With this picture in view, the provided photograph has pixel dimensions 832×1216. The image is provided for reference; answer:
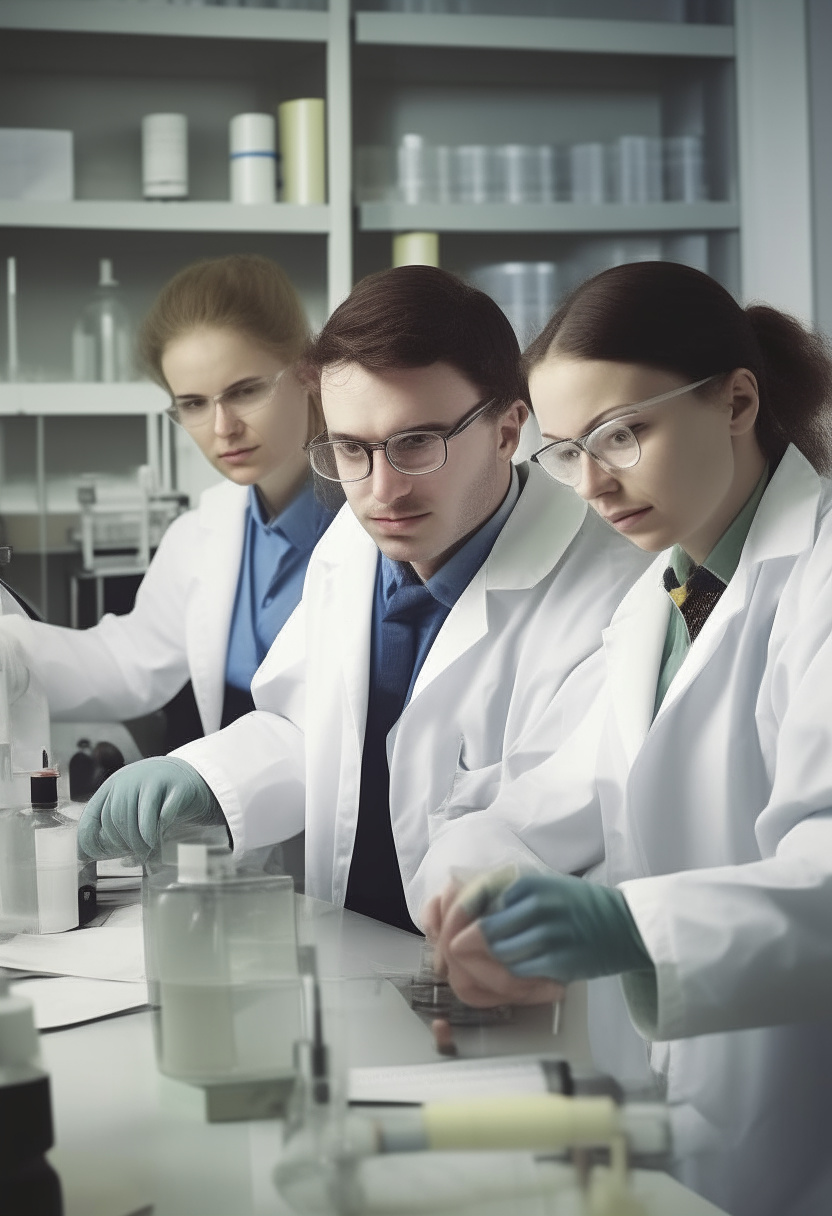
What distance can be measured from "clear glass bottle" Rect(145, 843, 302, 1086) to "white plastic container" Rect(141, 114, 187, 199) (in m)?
2.70

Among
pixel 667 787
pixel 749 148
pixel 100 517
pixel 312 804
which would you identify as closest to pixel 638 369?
pixel 667 787

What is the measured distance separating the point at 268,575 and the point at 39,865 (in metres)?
1.01

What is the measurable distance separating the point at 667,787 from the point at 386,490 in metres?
0.48

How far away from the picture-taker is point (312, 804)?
1.67 meters

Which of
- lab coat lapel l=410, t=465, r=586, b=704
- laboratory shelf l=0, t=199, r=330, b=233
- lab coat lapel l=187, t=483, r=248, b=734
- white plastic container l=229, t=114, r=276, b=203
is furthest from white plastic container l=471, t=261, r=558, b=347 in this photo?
lab coat lapel l=410, t=465, r=586, b=704

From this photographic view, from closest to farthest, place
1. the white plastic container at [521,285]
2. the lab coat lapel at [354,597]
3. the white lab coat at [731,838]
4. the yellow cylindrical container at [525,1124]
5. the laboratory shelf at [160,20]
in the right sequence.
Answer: the yellow cylindrical container at [525,1124] → the white lab coat at [731,838] → the lab coat lapel at [354,597] → the laboratory shelf at [160,20] → the white plastic container at [521,285]

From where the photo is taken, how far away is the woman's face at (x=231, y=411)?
6.99 ft

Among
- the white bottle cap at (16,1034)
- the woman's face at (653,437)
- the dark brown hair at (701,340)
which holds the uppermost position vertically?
the dark brown hair at (701,340)

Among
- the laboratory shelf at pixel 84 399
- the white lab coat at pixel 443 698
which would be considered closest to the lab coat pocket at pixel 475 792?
the white lab coat at pixel 443 698

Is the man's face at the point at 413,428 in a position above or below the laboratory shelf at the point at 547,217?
below

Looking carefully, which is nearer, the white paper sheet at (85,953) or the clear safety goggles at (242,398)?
the white paper sheet at (85,953)

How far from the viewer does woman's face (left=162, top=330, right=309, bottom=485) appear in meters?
2.13

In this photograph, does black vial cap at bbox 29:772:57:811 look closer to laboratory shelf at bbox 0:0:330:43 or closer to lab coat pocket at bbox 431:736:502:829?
lab coat pocket at bbox 431:736:502:829

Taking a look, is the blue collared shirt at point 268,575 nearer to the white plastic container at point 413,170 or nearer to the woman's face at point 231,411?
the woman's face at point 231,411
